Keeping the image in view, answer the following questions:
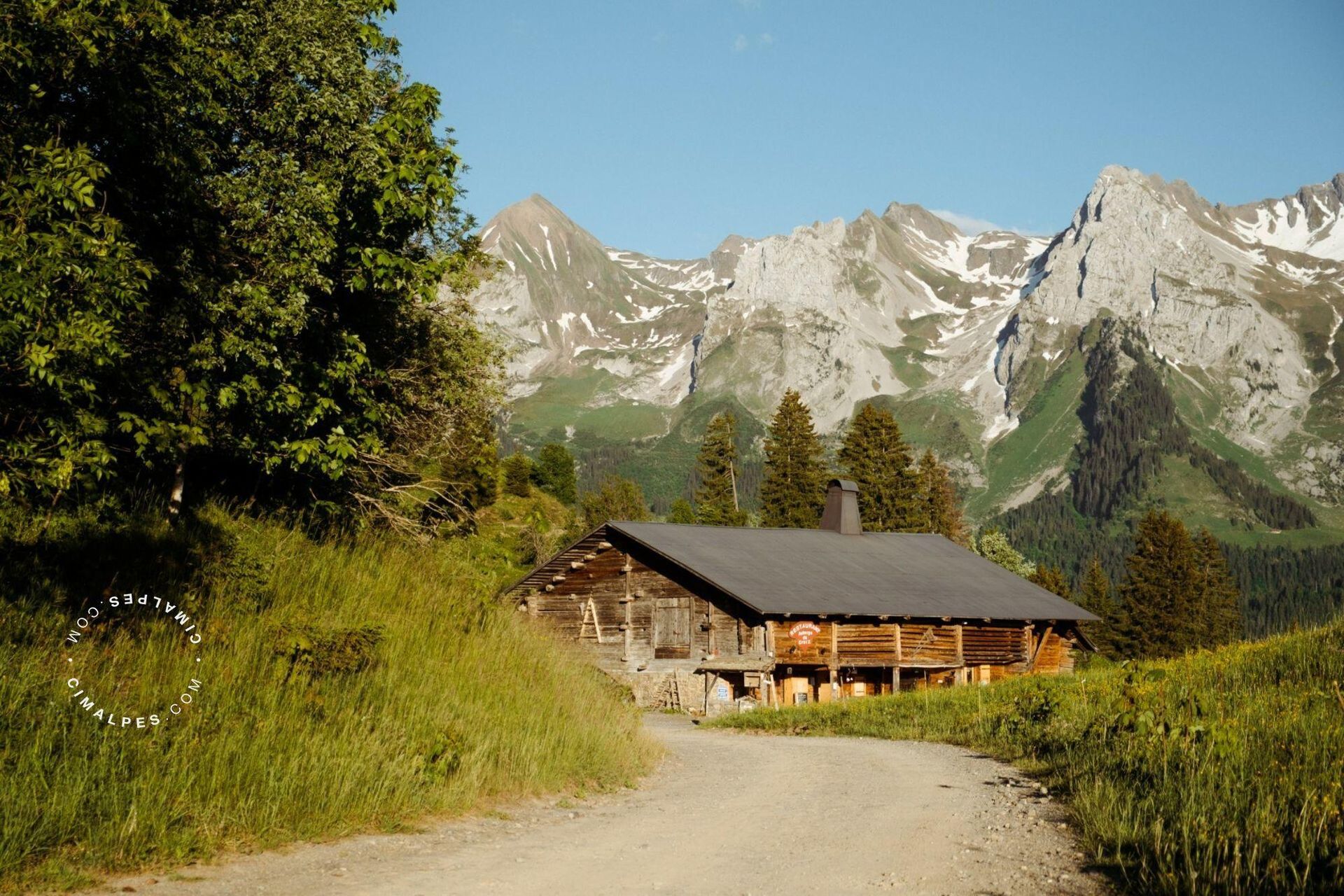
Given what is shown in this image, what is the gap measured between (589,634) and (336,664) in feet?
101

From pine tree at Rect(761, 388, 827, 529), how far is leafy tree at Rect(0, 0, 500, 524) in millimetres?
58670

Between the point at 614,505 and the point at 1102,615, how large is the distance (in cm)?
4130

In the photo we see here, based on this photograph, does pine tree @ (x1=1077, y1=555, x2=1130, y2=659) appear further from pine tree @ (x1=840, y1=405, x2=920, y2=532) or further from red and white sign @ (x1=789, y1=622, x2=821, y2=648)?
red and white sign @ (x1=789, y1=622, x2=821, y2=648)

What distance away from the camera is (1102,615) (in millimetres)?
85812

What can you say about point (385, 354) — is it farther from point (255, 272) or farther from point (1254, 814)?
point (1254, 814)

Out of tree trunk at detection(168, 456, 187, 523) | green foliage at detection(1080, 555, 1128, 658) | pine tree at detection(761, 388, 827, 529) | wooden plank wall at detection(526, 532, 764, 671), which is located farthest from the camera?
green foliage at detection(1080, 555, 1128, 658)

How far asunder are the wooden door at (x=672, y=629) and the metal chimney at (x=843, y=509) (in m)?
11.9

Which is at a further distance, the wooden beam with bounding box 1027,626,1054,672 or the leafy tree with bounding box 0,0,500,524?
the wooden beam with bounding box 1027,626,1054,672

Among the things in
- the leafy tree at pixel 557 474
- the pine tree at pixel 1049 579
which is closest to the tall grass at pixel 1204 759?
the pine tree at pixel 1049 579

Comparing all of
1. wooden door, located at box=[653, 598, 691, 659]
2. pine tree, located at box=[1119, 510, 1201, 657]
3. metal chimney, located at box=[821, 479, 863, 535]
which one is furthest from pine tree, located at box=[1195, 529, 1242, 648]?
wooden door, located at box=[653, 598, 691, 659]

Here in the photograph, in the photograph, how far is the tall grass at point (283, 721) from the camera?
26.3ft

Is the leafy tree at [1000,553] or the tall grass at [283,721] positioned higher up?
the leafy tree at [1000,553]

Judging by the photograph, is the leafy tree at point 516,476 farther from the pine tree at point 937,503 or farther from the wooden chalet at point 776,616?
the wooden chalet at point 776,616

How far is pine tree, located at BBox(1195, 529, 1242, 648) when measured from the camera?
75438mm
